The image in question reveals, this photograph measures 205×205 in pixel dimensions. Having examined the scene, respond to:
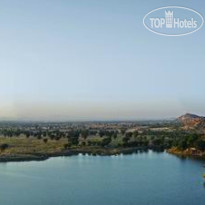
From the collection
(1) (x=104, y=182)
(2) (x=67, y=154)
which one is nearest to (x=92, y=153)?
(2) (x=67, y=154)

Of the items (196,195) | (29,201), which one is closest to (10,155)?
(29,201)

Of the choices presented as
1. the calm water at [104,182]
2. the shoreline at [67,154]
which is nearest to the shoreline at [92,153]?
the shoreline at [67,154]

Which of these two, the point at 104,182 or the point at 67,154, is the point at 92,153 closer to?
the point at 67,154

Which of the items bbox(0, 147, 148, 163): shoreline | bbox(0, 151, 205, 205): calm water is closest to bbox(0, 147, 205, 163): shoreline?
bbox(0, 147, 148, 163): shoreline

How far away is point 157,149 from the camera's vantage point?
59.4m

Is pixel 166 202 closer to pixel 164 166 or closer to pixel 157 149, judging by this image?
pixel 164 166

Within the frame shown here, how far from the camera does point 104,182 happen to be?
Answer: 118 ft

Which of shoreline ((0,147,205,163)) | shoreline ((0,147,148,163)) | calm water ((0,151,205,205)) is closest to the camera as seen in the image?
calm water ((0,151,205,205))

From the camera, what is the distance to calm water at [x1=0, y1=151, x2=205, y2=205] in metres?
30.2

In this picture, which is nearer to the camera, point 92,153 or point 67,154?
point 67,154

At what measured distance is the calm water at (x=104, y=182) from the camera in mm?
30188

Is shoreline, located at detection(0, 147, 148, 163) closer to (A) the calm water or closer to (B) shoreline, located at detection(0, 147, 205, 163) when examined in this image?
(B) shoreline, located at detection(0, 147, 205, 163)

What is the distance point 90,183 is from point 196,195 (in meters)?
8.87

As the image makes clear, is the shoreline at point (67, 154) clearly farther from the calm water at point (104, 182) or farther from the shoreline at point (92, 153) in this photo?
the calm water at point (104, 182)
